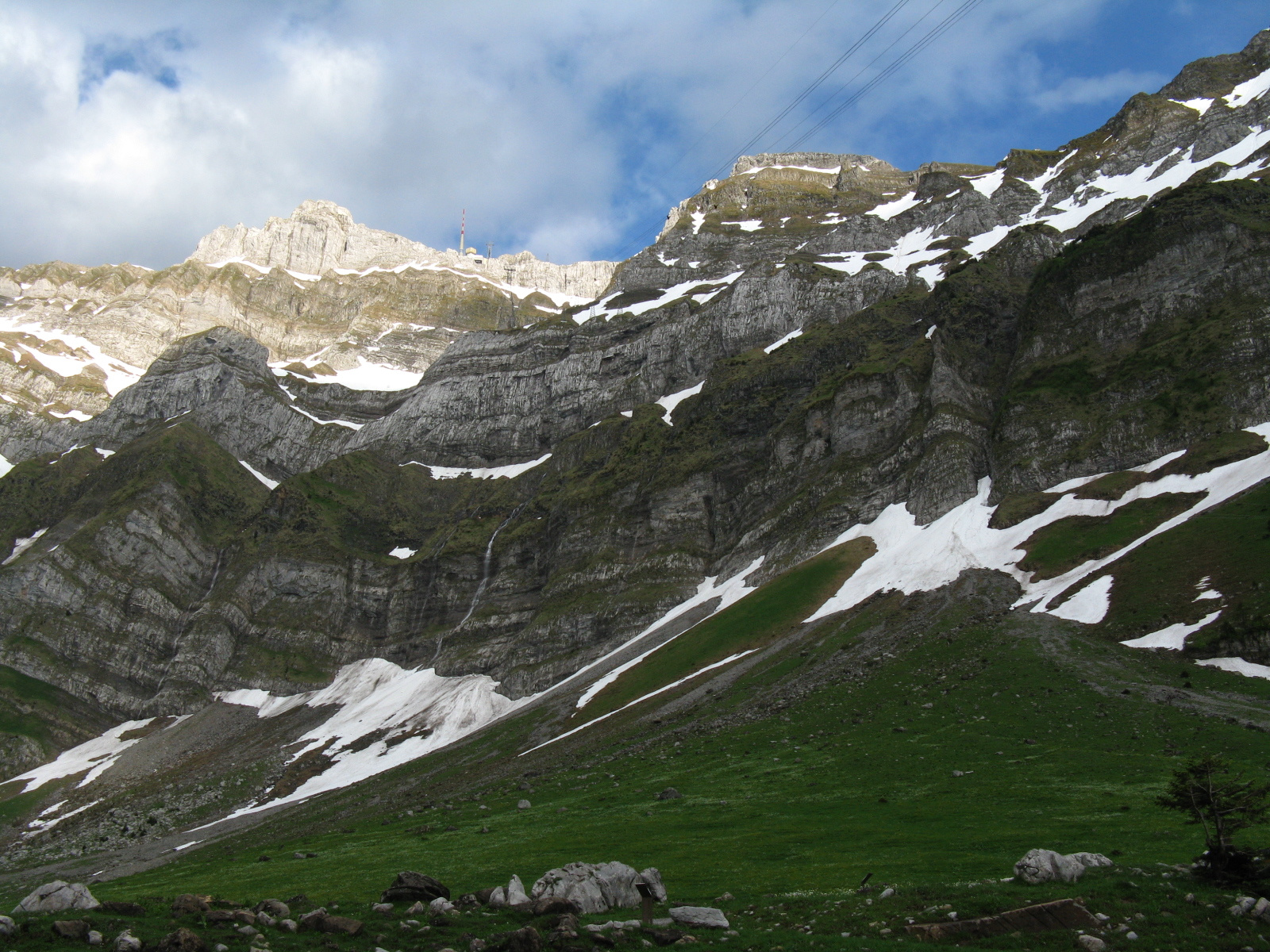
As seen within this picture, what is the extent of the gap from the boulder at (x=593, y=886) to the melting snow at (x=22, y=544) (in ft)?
628

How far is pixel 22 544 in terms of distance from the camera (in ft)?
591

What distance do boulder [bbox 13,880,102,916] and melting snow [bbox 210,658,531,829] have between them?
85.2 meters

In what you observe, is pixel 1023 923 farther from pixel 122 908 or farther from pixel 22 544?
pixel 22 544

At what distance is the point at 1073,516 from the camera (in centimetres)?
8925

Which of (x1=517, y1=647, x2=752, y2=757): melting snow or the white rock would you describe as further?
(x1=517, y1=647, x2=752, y2=757): melting snow

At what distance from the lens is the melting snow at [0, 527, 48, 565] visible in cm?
17398

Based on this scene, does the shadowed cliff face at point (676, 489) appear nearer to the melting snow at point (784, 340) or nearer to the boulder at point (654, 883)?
the melting snow at point (784, 340)

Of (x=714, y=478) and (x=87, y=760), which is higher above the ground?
(x=714, y=478)

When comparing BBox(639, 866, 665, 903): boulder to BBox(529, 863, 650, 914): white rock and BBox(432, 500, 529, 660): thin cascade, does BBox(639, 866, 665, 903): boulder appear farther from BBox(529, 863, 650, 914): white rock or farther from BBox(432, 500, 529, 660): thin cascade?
BBox(432, 500, 529, 660): thin cascade

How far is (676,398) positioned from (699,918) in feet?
568

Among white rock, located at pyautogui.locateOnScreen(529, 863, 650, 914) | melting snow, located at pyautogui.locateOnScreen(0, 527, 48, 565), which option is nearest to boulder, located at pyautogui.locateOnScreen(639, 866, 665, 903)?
white rock, located at pyautogui.locateOnScreen(529, 863, 650, 914)

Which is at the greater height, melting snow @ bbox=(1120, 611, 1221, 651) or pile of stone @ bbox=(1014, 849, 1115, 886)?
melting snow @ bbox=(1120, 611, 1221, 651)

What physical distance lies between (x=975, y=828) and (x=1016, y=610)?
49515mm

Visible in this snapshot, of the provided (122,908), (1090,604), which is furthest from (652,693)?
(122,908)
